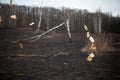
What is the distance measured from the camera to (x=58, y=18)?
10.1 metres

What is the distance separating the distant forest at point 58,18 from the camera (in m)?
8.62

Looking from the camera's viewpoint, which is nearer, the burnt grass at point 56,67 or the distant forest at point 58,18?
the burnt grass at point 56,67

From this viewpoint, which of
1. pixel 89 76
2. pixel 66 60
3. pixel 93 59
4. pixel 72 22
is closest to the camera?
pixel 89 76

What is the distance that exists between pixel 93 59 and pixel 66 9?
22.5ft

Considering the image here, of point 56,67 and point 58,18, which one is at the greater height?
point 56,67

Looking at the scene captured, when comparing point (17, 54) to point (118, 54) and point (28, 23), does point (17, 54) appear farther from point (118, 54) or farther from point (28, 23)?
point (28, 23)

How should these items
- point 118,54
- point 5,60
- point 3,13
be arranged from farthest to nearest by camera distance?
1. point 3,13
2. point 118,54
3. point 5,60

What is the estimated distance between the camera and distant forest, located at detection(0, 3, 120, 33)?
8.62 m

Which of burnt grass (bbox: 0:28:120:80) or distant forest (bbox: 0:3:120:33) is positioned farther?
distant forest (bbox: 0:3:120:33)

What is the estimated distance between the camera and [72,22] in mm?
10125

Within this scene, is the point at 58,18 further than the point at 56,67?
Yes

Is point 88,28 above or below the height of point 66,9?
below

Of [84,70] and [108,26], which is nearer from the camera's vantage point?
[84,70]

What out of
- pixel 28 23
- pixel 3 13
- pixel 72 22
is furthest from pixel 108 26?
pixel 3 13
